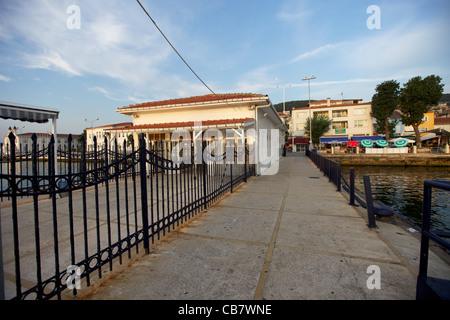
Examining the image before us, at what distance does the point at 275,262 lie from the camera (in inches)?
114

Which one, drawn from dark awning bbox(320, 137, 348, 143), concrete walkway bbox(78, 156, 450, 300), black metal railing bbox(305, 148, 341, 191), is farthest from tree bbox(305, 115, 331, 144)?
concrete walkway bbox(78, 156, 450, 300)

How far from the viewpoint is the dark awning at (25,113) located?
5.87m

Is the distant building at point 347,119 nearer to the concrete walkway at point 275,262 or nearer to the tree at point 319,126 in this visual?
the tree at point 319,126

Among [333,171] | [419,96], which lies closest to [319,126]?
[419,96]

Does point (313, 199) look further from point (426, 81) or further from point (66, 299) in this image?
point (426, 81)

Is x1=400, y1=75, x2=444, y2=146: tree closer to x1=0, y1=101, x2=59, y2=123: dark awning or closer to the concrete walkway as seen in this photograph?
the concrete walkway

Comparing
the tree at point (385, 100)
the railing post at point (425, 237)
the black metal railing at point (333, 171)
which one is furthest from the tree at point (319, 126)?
the railing post at point (425, 237)

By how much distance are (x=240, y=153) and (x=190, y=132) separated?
3750 millimetres

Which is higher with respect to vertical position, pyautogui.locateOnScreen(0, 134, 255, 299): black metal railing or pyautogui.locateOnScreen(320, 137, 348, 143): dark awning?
pyautogui.locateOnScreen(320, 137, 348, 143): dark awning

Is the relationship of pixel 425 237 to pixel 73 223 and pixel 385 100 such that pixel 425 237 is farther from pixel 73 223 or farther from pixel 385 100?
pixel 385 100

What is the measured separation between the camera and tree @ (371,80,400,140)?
40969 millimetres

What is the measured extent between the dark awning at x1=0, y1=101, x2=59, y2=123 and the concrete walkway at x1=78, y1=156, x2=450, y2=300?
581cm

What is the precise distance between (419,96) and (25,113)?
47.5 m
